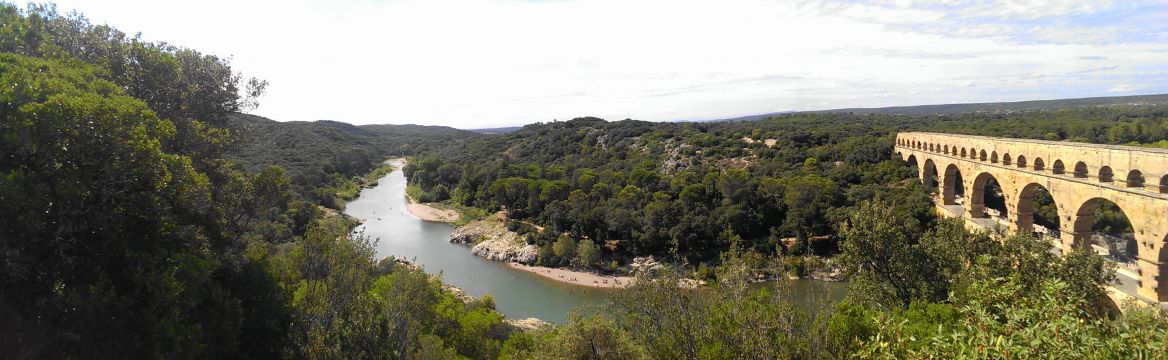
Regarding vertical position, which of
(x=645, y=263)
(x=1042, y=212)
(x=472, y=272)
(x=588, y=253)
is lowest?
(x=472, y=272)

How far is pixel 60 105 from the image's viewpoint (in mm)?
5535

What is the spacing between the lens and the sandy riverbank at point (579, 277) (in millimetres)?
28094

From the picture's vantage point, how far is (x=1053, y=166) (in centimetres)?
1853

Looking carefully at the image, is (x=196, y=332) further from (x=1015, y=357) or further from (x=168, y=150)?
(x=1015, y=357)

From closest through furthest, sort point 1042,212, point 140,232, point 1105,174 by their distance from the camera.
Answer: point 140,232
point 1105,174
point 1042,212

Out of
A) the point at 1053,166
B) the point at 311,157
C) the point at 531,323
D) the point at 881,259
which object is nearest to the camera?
the point at 881,259

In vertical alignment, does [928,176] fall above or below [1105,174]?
below

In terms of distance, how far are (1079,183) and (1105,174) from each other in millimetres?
706

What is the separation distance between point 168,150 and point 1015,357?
1053 cm

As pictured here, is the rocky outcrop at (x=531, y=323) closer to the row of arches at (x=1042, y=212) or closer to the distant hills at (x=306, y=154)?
the distant hills at (x=306, y=154)

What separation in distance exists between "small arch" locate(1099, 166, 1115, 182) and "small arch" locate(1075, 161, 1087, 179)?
1052mm

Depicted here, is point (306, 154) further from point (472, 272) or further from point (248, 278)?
point (248, 278)

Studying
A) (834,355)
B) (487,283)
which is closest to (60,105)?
(834,355)

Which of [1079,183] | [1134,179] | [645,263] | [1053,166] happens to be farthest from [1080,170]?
[645,263]
